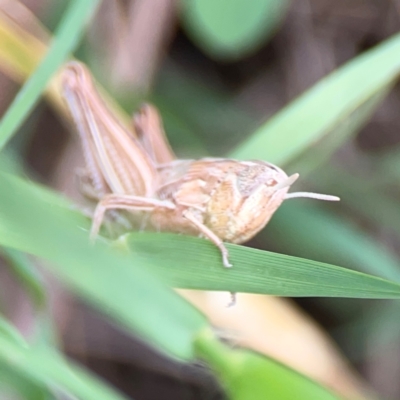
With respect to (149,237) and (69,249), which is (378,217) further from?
(69,249)

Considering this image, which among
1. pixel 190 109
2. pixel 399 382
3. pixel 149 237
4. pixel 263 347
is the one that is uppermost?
pixel 190 109

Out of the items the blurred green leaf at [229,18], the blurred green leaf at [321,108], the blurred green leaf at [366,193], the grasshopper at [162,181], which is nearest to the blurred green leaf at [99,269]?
the grasshopper at [162,181]

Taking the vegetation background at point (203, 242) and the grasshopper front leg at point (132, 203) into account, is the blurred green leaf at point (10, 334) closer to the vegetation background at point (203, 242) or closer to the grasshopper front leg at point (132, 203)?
the vegetation background at point (203, 242)

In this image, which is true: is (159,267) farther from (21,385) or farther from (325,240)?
(325,240)

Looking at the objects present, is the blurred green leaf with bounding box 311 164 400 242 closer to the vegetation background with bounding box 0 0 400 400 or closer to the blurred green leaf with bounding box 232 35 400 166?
the vegetation background with bounding box 0 0 400 400

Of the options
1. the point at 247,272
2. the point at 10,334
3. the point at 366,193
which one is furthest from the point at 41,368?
the point at 366,193

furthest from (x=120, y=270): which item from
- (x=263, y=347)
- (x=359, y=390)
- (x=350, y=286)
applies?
(x=359, y=390)

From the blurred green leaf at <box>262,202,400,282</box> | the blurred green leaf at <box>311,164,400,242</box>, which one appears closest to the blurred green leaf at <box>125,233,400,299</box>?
the blurred green leaf at <box>262,202,400,282</box>
